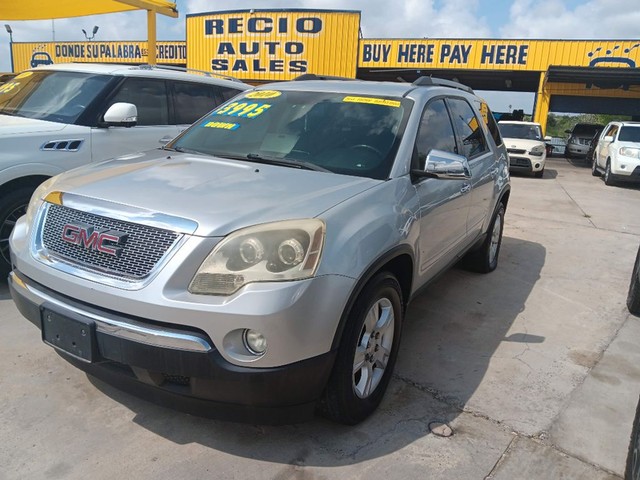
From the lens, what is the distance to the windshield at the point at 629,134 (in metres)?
14.1

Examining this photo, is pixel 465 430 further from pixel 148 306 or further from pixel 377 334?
pixel 148 306

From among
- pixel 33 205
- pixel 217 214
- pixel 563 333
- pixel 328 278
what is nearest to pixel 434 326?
pixel 563 333

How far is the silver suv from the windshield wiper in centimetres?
1

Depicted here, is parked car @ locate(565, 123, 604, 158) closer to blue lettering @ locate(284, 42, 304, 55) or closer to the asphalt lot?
blue lettering @ locate(284, 42, 304, 55)

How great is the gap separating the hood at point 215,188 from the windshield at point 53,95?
7.00 feet

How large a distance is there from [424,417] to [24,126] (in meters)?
3.91

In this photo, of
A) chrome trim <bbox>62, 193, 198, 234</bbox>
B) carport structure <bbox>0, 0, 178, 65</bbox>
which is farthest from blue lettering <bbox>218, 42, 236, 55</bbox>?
chrome trim <bbox>62, 193, 198, 234</bbox>

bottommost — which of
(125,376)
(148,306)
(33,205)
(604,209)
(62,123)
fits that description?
(604,209)

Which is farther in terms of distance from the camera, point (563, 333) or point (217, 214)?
point (563, 333)

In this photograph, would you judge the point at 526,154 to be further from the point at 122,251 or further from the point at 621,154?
the point at 122,251

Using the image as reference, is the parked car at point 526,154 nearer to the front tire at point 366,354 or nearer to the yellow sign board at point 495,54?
the yellow sign board at point 495,54

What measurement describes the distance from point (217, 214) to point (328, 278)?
1.80ft

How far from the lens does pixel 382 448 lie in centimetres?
259

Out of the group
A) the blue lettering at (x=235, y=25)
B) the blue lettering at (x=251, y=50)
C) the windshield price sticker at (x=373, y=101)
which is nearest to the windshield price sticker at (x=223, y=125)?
the windshield price sticker at (x=373, y=101)
